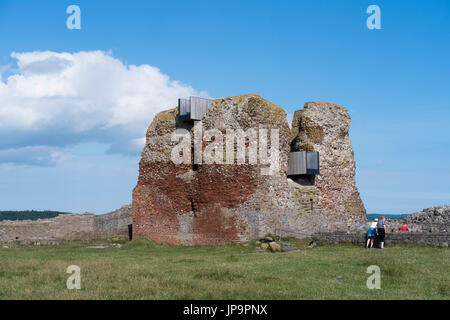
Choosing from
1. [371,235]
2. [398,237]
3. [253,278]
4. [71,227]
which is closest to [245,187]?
[371,235]

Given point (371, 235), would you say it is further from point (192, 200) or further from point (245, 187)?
point (192, 200)

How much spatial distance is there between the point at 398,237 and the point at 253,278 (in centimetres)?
992

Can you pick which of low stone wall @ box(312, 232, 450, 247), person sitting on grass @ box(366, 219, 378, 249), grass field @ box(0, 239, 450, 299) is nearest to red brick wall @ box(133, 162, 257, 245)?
low stone wall @ box(312, 232, 450, 247)

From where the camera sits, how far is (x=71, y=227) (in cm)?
3853

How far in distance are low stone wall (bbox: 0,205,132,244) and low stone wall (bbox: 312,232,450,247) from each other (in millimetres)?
15708

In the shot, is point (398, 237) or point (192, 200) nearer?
point (398, 237)

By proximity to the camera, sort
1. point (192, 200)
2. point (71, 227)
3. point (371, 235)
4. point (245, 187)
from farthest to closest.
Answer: point (71, 227) < point (192, 200) < point (245, 187) < point (371, 235)

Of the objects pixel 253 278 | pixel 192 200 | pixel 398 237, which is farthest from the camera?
pixel 192 200

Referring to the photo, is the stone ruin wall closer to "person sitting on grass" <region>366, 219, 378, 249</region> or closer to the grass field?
"person sitting on grass" <region>366, 219, 378, 249</region>

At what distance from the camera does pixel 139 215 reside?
29938 mm

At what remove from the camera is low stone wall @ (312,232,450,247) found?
18592 mm

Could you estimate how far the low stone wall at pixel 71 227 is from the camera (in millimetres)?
32656
